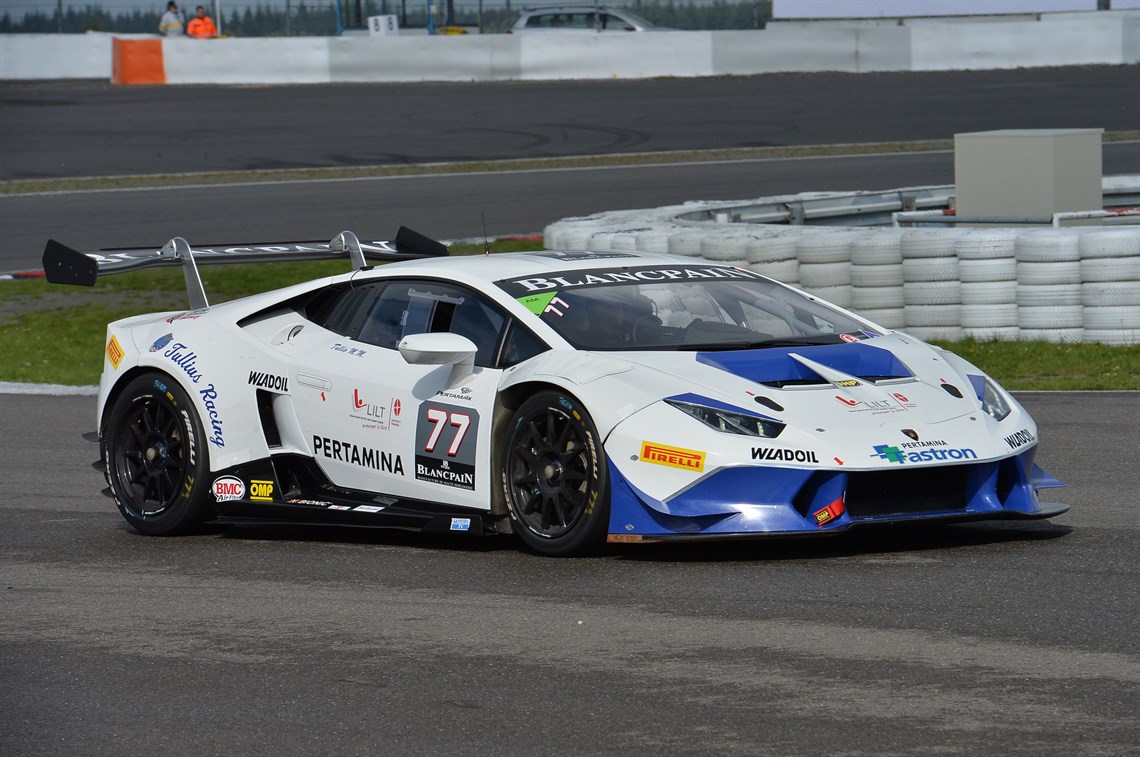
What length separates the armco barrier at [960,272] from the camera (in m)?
11.8

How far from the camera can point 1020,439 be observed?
6.54 m

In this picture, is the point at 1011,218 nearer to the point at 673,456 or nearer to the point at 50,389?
the point at 50,389

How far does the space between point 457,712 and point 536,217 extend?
52.4 feet

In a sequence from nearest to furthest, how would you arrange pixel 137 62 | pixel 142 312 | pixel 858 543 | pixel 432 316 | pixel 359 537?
1. pixel 858 543
2. pixel 432 316
3. pixel 359 537
4. pixel 142 312
5. pixel 137 62

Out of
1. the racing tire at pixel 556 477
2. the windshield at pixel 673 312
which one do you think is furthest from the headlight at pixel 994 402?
the racing tire at pixel 556 477

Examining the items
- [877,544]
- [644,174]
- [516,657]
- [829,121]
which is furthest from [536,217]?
[516,657]

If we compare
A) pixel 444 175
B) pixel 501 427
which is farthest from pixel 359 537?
pixel 444 175

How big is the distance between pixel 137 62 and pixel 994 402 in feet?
101

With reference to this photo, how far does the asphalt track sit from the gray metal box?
832 centimetres

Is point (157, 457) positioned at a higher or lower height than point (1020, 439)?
lower

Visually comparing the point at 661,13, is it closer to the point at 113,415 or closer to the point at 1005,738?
the point at 113,415

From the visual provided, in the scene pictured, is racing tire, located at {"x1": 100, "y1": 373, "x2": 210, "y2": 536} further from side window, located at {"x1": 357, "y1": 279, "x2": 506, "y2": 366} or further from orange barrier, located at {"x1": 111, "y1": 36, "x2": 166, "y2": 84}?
orange barrier, located at {"x1": 111, "y1": 36, "x2": 166, "y2": 84}

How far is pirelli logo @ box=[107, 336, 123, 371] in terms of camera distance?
8070mm

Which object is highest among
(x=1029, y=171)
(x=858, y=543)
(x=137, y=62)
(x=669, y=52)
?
(x=137, y=62)
